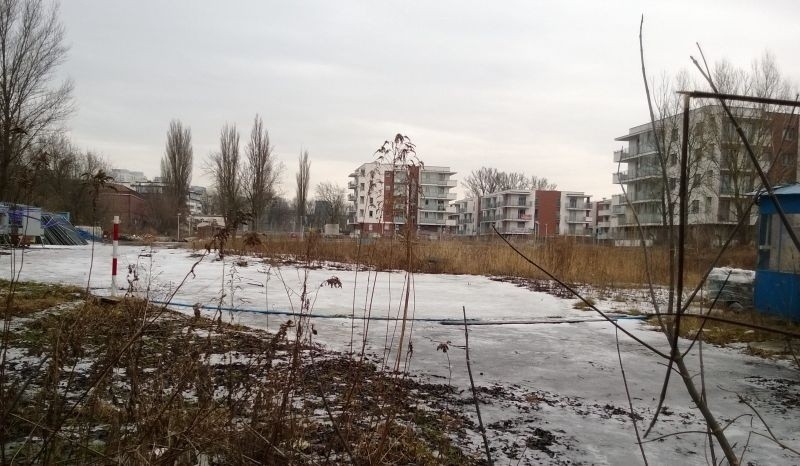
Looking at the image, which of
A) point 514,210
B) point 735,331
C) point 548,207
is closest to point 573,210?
point 548,207

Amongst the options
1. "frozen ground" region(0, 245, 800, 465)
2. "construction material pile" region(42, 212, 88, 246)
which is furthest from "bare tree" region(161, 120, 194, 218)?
"frozen ground" region(0, 245, 800, 465)

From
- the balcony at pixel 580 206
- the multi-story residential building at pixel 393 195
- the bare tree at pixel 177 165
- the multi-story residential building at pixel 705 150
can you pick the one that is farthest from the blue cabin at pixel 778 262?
the balcony at pixel 580 206

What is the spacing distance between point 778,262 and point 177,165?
159ft

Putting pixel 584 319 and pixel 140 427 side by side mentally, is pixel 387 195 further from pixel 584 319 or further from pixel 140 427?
pixel 584 319

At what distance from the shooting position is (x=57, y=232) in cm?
2328

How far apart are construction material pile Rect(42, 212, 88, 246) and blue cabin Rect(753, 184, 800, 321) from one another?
81.4 ft

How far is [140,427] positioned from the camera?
200 cm

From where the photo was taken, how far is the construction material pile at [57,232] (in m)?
22.5

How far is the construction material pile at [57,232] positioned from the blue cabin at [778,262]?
81.4ft

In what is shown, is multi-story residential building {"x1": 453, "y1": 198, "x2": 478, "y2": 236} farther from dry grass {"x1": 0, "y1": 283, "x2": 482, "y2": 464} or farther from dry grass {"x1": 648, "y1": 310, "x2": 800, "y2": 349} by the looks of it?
dry grass {"x1": 0, "y1": 283, "x2": 482, "y2": 464}

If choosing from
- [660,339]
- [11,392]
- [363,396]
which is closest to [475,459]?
[363,396]

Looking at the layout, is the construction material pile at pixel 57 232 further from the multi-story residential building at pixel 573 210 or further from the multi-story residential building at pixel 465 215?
the multi-story residential building at pixel 465 215

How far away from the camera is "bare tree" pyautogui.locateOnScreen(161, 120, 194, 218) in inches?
1886

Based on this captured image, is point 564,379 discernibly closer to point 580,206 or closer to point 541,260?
point 541,260
